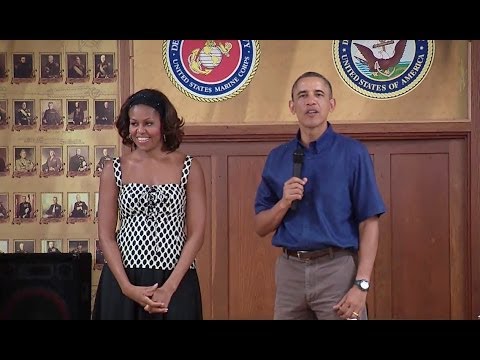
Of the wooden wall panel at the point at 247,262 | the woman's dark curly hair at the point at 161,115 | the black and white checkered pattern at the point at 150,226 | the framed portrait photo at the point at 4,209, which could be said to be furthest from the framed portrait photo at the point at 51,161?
the black and white checkered pattern at the point at 150,226

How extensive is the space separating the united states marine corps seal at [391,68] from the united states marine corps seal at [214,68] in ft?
1.99

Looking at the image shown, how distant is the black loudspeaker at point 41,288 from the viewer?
399cm

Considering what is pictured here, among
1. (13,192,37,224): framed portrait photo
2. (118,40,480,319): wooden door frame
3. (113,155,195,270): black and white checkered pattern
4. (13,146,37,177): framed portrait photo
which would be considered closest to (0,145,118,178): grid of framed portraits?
(13,146,37,177): framed portrait photo

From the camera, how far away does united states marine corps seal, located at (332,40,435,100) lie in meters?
4.55

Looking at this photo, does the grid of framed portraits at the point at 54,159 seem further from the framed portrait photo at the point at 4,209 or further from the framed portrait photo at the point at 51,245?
the framed portrait photo at the point at 51,245

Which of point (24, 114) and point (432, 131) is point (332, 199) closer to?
point (432, 131)

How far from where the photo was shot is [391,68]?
4.55 metres

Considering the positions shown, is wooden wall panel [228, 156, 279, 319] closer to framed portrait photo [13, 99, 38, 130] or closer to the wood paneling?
the wood paneling

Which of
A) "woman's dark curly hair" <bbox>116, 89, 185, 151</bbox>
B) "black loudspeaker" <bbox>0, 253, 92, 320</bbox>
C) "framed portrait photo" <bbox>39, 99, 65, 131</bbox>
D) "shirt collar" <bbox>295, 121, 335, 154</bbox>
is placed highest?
"framed portrait photo" <bbox>39, 99, 65, 131</bbox>

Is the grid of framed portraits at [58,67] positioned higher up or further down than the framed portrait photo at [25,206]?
higher up

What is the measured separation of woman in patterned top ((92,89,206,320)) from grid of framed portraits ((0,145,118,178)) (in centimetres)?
180

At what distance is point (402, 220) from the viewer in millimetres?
4586
